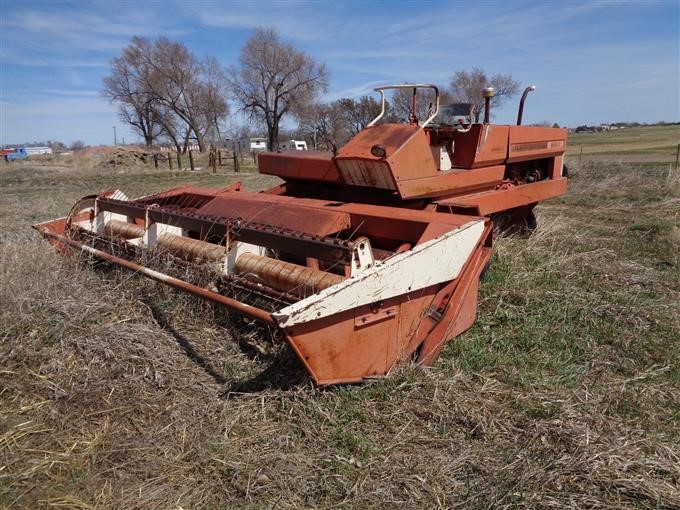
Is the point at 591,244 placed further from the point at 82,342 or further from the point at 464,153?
the point at 82,342

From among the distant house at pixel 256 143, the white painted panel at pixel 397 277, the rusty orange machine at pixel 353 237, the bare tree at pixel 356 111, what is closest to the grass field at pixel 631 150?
the bare tree at pixel 356 111

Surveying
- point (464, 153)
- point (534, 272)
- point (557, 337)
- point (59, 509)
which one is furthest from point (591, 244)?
point (59, 509)

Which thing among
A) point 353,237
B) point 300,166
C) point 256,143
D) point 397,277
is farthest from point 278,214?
point 256,143

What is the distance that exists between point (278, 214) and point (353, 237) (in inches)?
24.7

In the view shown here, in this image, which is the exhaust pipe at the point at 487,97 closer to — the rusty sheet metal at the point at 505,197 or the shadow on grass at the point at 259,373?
the rusty sheet metal at the point at 505,197

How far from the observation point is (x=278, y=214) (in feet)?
13.5

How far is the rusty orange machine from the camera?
2852 millimetres

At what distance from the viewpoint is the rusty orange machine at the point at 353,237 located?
285 centimetres

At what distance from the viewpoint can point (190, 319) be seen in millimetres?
3854

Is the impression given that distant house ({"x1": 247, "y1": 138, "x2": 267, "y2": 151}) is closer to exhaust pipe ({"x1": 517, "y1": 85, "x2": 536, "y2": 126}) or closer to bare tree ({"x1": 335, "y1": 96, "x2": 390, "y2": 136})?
bare tree ({"x1": 335, "y1": 96, "x2": 390, "y2": 136})

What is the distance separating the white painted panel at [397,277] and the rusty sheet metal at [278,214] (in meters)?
0.90

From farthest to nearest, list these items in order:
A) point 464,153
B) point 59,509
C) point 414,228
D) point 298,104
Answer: point 298,104 < point 464,153 < point 414,228 < point 59,509

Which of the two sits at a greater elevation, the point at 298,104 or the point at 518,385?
the point at 298,104

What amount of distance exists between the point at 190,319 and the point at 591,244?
4.83 m
